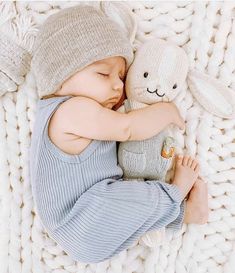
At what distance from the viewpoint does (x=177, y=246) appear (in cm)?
128

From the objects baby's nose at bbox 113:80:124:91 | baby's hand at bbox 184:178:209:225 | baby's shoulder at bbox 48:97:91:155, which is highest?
baby's nose at bbox 113:80:124:91

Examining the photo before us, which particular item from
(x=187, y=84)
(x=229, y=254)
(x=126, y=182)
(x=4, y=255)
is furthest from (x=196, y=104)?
(x=4, y=255)

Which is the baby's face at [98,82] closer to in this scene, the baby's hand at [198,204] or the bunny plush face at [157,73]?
the bunny plush face at [157,73]

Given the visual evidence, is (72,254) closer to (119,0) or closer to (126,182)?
(126,182)

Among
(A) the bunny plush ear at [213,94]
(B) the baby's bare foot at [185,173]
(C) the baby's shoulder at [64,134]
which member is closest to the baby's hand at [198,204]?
(B) the baby's bare foot at [185,173]

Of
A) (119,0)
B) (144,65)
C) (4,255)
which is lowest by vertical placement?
(4,255)

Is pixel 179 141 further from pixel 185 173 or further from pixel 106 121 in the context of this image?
pixel 106 121

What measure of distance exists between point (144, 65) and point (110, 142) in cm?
20

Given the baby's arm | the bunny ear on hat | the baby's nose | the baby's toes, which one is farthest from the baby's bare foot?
the bunny ear on hat

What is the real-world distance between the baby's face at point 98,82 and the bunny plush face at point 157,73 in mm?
44

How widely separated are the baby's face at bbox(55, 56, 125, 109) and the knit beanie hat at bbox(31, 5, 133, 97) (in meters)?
0.02

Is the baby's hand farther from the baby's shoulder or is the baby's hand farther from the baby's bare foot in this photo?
the baby's shoulder

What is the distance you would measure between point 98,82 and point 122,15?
0.20m

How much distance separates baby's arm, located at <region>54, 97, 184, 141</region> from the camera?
3.76ft
